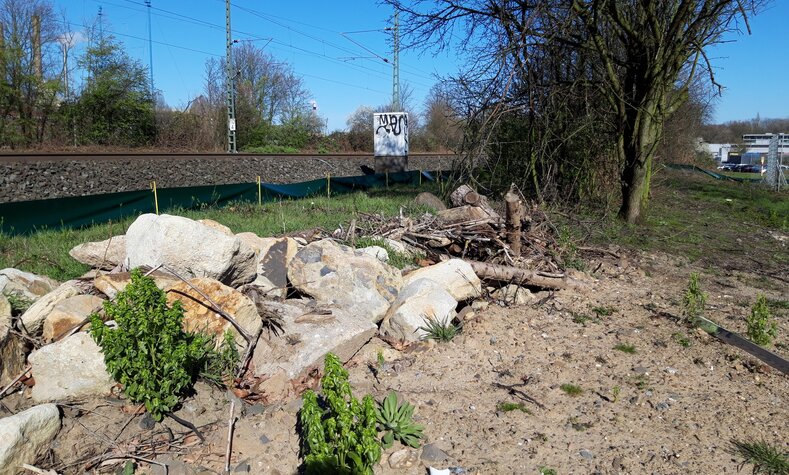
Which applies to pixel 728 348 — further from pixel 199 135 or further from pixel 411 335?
pixel 199 135

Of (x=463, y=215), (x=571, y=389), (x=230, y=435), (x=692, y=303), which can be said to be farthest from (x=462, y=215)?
(x=230, y=435)

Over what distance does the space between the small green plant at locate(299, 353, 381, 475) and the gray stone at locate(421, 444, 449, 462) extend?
358mm

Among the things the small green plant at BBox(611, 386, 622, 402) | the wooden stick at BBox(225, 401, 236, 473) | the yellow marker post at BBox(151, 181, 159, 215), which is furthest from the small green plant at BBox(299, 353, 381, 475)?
the yellow marker post at BBox(151, 181, 159, 215)

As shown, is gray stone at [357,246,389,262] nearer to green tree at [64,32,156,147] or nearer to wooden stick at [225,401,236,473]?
wooden stick at [225,401,236,473]

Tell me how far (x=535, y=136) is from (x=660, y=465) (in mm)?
9197

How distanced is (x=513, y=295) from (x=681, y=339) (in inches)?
72.9

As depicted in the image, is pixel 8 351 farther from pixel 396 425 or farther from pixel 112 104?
pixel 112 104

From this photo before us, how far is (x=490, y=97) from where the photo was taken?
432 inches

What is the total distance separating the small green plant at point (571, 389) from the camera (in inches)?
179

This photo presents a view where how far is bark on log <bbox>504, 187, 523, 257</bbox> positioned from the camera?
7264 mm

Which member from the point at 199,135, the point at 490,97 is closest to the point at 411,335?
the point at 490,97

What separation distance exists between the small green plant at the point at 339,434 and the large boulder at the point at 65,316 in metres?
2.14

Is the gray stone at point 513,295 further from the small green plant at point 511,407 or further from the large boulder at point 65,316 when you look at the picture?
the large boulder at point 65,316

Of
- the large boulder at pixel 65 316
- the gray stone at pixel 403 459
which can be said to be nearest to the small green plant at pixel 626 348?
the gray stone at pixel 403 459
